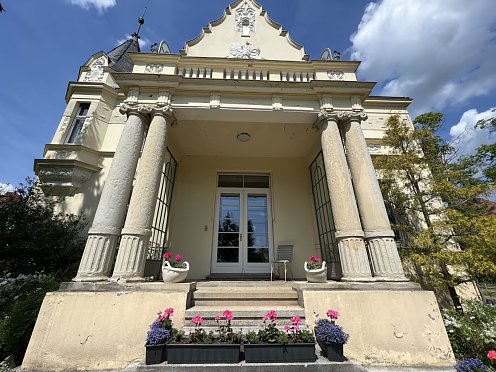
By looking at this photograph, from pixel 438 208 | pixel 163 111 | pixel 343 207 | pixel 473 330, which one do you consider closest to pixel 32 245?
pixel 163 111

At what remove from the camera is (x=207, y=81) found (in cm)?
468

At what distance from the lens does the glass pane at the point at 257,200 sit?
686cm

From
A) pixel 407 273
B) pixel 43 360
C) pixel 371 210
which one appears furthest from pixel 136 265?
pixel 407 273

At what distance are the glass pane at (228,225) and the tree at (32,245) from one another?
11.6 feet

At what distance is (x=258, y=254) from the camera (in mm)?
6352

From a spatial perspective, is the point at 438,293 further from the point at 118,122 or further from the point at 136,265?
the point at 118,122

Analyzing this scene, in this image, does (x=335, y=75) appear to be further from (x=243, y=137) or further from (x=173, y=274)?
(x=173, y=274)

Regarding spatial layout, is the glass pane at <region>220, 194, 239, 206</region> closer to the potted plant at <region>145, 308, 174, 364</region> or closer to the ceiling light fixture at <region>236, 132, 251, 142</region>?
the ceiling light fixture at <region>236, 132, 251, 142</region>

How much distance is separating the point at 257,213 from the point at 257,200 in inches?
A: 16.5

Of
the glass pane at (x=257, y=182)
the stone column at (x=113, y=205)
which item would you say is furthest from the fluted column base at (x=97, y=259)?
the glass pane at (x=257, y=182)

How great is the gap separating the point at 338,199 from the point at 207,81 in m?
3.61

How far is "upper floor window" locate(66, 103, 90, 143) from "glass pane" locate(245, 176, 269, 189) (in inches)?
212

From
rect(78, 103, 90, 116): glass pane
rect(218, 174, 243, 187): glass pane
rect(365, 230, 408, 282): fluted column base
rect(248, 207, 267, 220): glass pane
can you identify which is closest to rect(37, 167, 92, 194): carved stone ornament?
rect(78, 103, 90, 116): glass pane

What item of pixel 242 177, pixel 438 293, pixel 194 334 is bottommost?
pixel 194 334
